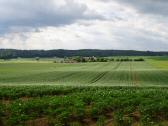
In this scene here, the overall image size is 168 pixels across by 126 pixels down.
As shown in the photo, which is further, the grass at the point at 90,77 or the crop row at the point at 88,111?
the grass at the point at 90,77

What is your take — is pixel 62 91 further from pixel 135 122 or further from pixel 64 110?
pixel 135 122

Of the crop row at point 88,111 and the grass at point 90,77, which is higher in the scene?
the crop row at point 88,111

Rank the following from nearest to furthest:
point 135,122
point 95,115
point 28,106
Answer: point 135,122 → point 95,115 → point 28,106

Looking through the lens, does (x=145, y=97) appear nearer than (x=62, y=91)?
Yes

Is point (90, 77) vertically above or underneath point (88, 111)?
underneath

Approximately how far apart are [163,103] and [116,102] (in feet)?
9.73

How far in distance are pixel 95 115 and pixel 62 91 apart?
54.6 feet

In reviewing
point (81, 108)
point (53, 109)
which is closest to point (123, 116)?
point (81, 108)

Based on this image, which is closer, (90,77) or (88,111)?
(88,111)

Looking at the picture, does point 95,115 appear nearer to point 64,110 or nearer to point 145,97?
point 64,110

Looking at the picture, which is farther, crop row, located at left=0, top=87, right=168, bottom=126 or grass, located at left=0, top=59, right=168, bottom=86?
grass, located at left=0, top=59, right=168, bottom=86

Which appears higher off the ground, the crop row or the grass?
the crop row

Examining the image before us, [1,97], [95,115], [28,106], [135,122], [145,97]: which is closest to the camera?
[135,122]

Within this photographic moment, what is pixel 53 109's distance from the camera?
25281mm
